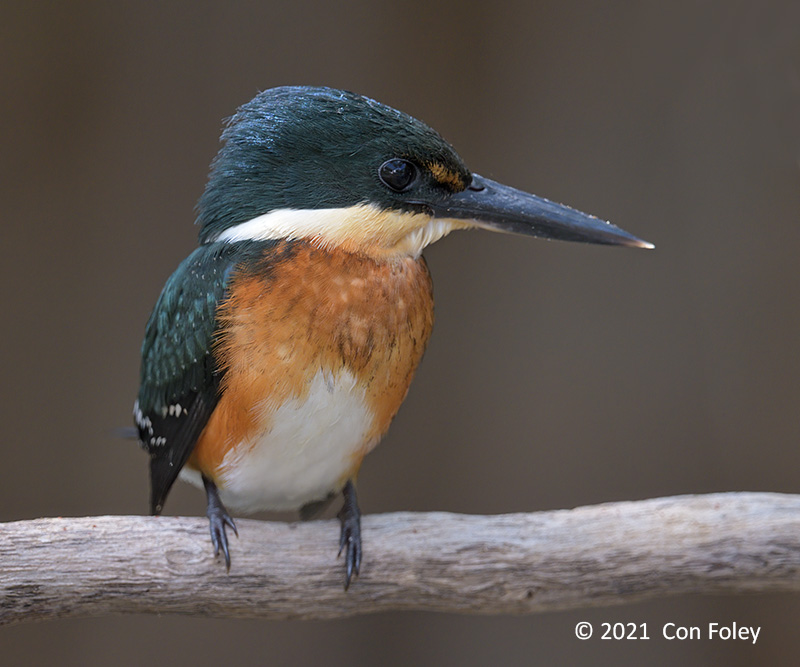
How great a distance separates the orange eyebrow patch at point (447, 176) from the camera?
4.46ft

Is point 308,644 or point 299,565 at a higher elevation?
point 299,565

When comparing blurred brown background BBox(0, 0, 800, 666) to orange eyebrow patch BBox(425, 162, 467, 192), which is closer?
orange eyebrow patch BBox(425, 162, 467, 192)

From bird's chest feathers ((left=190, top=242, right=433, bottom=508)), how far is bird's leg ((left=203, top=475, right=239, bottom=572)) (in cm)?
6

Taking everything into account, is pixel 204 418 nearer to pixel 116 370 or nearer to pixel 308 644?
pixel 116 370

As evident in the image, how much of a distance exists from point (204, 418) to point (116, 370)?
127cm

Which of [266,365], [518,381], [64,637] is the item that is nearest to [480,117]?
[518,381]

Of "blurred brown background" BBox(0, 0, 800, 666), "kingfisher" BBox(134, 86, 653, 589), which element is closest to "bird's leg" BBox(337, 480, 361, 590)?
"kingfisher" BBox(134, 86, 653, 589)

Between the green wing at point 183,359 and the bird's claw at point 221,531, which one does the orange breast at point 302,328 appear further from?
the bird's claw at point 221,531

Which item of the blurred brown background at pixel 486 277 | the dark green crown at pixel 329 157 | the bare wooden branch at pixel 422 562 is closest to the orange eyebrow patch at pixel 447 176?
the dark green crown at pixel 329 157

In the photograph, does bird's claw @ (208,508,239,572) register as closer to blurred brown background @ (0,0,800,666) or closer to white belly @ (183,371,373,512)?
white belly @ (183,371,373,512)

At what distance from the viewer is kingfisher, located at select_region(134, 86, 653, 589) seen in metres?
1.33

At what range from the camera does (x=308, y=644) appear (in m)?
2.59

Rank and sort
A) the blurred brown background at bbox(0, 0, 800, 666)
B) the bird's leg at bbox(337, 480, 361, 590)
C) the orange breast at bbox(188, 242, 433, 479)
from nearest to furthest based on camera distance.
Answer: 1. the orange breast at bbox(188, 242, 433, 479)
2. the bird's leg at bbox(337, 480, 361, 590)
3. the blurred brown background at bbox(0, 0, 800, 666)

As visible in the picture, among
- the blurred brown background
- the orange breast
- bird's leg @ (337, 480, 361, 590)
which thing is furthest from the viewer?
the blurred brown background
